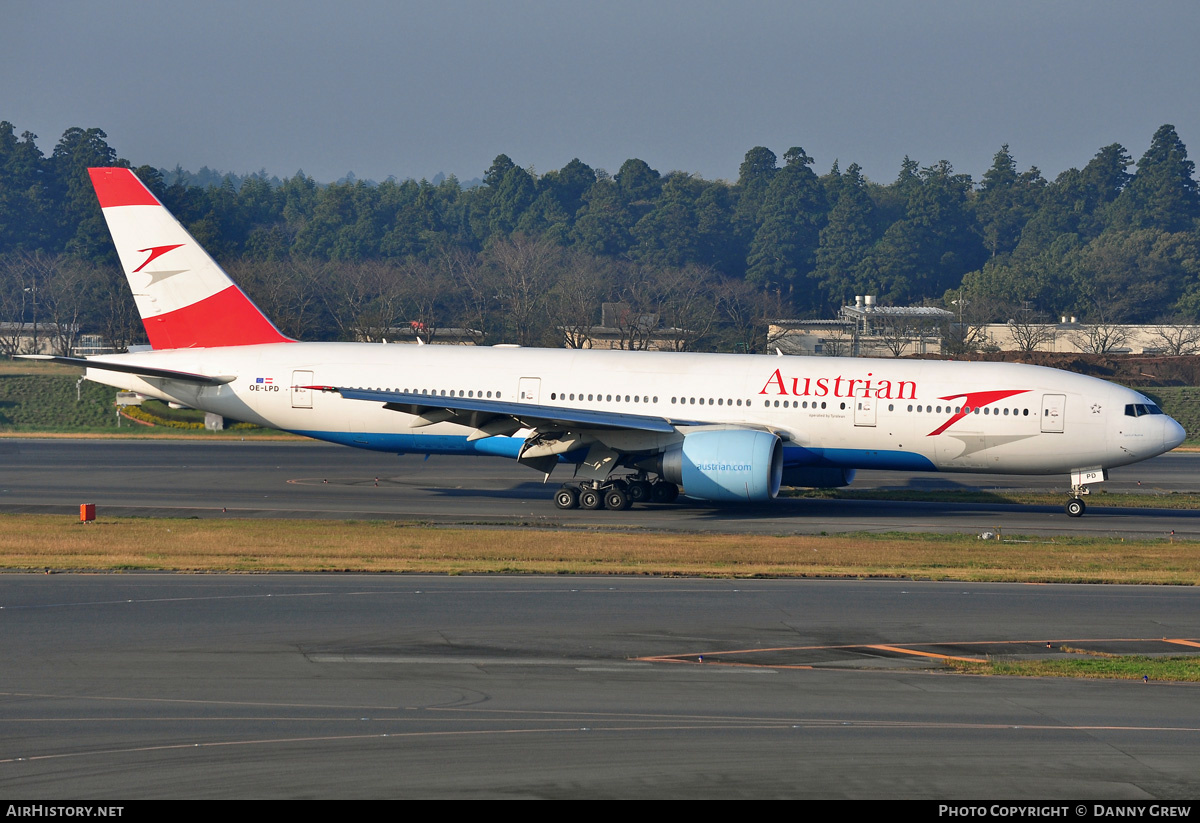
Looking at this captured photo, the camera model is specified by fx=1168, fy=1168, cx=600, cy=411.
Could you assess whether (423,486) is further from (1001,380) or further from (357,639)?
(357,639)

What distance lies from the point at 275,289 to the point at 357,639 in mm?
80232

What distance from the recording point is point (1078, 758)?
1251cm

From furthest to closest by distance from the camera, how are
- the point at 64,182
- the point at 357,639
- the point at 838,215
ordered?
1. the point at 838,215
2. the point at 64,182
3. the point at 357,639

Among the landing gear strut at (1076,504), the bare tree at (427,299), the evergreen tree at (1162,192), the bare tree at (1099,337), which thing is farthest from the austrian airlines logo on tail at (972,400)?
the evergreen tree at (1162,192)

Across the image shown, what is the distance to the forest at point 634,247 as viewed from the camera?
101 m

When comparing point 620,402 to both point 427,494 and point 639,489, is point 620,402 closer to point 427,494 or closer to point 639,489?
point 639,489

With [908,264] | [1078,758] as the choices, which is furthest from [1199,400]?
[908,264]

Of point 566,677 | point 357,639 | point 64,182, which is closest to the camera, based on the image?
point 566,677

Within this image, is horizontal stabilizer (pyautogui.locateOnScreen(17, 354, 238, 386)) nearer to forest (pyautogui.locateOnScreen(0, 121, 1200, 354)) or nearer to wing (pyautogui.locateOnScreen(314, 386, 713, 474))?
wing (pyautogui.locateOnScreen(314, 386, 713, 474))

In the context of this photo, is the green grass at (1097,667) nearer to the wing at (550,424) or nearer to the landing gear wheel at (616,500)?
the wing at (550,424)

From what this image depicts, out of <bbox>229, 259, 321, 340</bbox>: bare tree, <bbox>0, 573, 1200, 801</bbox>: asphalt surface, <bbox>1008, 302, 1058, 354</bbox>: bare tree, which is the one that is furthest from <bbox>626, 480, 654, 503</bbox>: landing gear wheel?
<bbox>1008, 302, 1058, 354</bbox>: bare tree

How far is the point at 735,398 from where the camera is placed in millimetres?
33781

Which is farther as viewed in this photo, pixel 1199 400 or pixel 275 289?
pixel 275 289

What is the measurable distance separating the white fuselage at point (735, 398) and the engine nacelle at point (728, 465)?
1.10 meters
